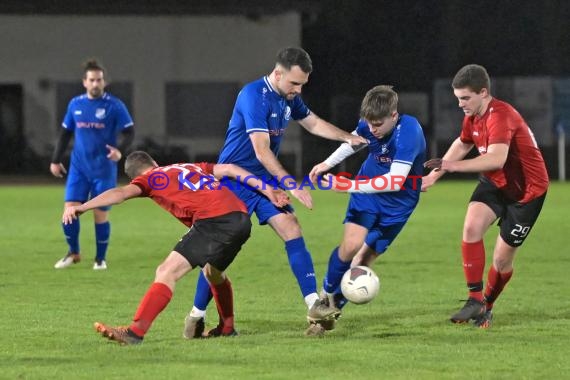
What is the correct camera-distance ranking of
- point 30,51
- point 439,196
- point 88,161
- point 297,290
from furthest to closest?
point 30,51
point 439,196
point 88,161
point 297,290

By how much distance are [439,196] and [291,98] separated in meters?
16.4

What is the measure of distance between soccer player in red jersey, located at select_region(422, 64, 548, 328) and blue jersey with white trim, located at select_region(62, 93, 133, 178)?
16.8 feet

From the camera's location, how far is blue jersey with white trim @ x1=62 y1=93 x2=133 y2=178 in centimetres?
1267

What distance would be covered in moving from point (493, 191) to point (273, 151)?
1576 millimetres

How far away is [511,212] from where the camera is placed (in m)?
8.41

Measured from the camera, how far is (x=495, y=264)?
8547 millimetres

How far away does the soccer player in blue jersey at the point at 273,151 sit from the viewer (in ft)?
25.5

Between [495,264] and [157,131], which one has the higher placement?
[495,264]

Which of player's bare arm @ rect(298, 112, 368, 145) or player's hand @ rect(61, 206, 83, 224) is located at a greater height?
player's bare arm @ rect(298, 112, 368, 145)

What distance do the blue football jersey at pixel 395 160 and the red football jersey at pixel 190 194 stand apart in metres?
1.15

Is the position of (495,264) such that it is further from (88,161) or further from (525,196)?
(88,161)

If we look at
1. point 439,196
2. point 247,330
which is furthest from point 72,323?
point 439,196

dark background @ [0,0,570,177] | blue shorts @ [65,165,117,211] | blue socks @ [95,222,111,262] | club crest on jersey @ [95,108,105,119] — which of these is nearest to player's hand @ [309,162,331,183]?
blue socks @ [95,222,111,262]

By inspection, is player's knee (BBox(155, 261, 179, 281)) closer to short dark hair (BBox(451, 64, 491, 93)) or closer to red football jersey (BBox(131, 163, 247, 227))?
red football jersey (BBox(131, 163, 247, 227))
